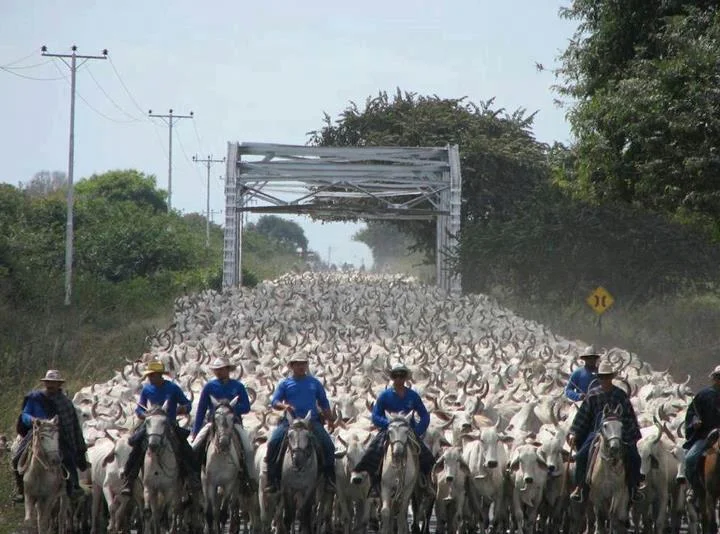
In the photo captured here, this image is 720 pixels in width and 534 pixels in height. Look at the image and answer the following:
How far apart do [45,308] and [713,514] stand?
23.8m

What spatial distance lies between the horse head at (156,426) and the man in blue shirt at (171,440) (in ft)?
0.33

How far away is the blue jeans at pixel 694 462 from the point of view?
43.1ft

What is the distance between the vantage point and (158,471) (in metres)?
13.3

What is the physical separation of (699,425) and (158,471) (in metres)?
4.73

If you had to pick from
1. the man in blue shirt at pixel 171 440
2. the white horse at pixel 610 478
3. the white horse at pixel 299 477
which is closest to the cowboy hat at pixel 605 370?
the white horse at pixel 610 478

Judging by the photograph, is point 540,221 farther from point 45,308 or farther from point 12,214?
point 12,214

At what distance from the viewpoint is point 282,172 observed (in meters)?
38.1

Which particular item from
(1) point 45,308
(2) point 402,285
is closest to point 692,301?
(2) point 402,285

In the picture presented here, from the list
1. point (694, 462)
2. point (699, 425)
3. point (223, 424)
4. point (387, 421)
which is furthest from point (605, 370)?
point (223, 424)

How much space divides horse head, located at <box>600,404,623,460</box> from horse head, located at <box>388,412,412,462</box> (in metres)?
1.68

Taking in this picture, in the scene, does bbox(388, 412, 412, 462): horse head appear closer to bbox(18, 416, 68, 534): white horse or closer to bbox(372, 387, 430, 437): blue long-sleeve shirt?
bbox(372, 387, 430, 437): blue long-sleeve shirt

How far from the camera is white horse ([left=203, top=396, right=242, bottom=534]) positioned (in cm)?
1350

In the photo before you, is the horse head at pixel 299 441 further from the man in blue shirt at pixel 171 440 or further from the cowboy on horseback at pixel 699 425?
the cowboy on horseback at pixel 699 425

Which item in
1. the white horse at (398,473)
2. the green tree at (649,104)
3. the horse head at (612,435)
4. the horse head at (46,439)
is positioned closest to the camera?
the horse head at (46,439)
